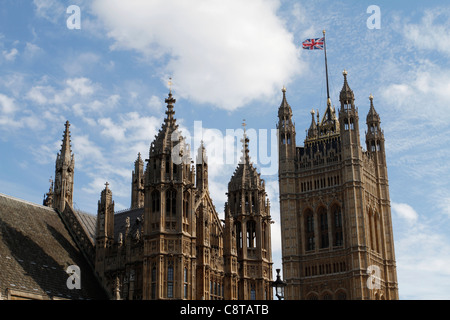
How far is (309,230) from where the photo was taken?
12850 cm

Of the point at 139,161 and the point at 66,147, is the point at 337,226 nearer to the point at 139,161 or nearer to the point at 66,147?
the point at 139,161

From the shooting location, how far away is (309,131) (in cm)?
14062

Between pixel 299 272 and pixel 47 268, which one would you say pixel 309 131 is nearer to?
pixel 299 272

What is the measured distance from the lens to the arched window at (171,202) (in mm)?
52688

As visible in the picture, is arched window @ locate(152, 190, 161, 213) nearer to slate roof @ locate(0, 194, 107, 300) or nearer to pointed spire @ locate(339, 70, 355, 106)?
slate roof @ locate(0, 194, 107, 300)

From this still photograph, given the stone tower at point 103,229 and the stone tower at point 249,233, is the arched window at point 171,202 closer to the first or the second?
the stone tower at point 103,229

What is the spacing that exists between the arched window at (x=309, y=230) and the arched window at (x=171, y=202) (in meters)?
77.3

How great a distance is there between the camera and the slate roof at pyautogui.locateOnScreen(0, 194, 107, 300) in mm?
47312

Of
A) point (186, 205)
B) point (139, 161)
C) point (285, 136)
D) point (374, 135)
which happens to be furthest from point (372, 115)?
point (186, 205)

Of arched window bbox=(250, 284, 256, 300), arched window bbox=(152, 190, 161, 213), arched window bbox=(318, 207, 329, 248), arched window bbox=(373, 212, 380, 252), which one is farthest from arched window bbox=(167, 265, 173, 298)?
arched window bbox=(373, 212, 380, 252)

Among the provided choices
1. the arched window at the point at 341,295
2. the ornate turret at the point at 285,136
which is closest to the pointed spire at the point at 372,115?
the ornate turret at the point at 285,136

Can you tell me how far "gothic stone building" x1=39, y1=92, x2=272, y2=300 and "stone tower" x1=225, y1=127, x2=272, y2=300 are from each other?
0.28 feet
